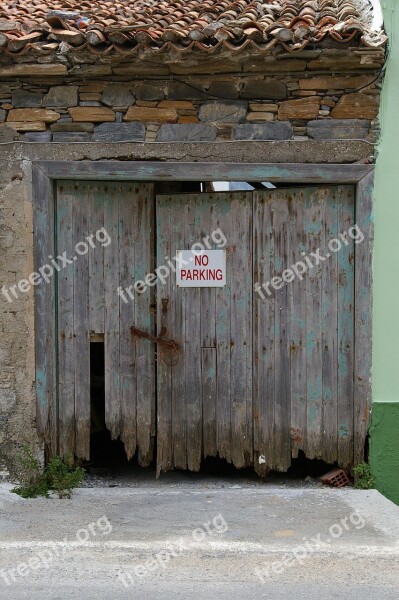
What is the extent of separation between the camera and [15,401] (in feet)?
17.4

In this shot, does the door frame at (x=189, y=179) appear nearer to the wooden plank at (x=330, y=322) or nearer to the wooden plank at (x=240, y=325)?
the wooden plank at (x=330, y=322)

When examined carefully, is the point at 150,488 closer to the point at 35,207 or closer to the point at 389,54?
the point at 35,207

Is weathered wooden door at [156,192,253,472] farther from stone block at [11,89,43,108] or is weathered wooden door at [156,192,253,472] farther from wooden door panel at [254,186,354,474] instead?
stone block at [11,89,43,108]

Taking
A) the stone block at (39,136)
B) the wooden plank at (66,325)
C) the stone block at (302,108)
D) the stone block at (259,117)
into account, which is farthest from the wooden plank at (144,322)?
the stone block at (302,108)

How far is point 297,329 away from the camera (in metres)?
5.40

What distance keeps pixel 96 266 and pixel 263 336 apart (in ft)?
4.36

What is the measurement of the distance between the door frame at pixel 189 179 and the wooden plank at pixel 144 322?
8.7 inches

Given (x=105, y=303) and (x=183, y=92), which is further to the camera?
(x=105, y=303)

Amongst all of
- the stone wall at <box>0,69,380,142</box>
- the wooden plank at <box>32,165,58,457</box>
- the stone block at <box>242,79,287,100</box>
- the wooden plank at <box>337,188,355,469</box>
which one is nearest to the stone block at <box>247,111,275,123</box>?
the stone wall at <box>0,69,380,142</box>

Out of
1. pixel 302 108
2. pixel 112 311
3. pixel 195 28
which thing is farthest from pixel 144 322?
pixel 195 28

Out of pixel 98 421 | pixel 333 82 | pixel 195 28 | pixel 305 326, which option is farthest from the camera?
pixel 98 421

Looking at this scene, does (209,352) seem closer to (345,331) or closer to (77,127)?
(345,331)

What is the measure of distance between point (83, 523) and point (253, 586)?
1292 mm

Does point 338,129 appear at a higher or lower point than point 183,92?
lower
